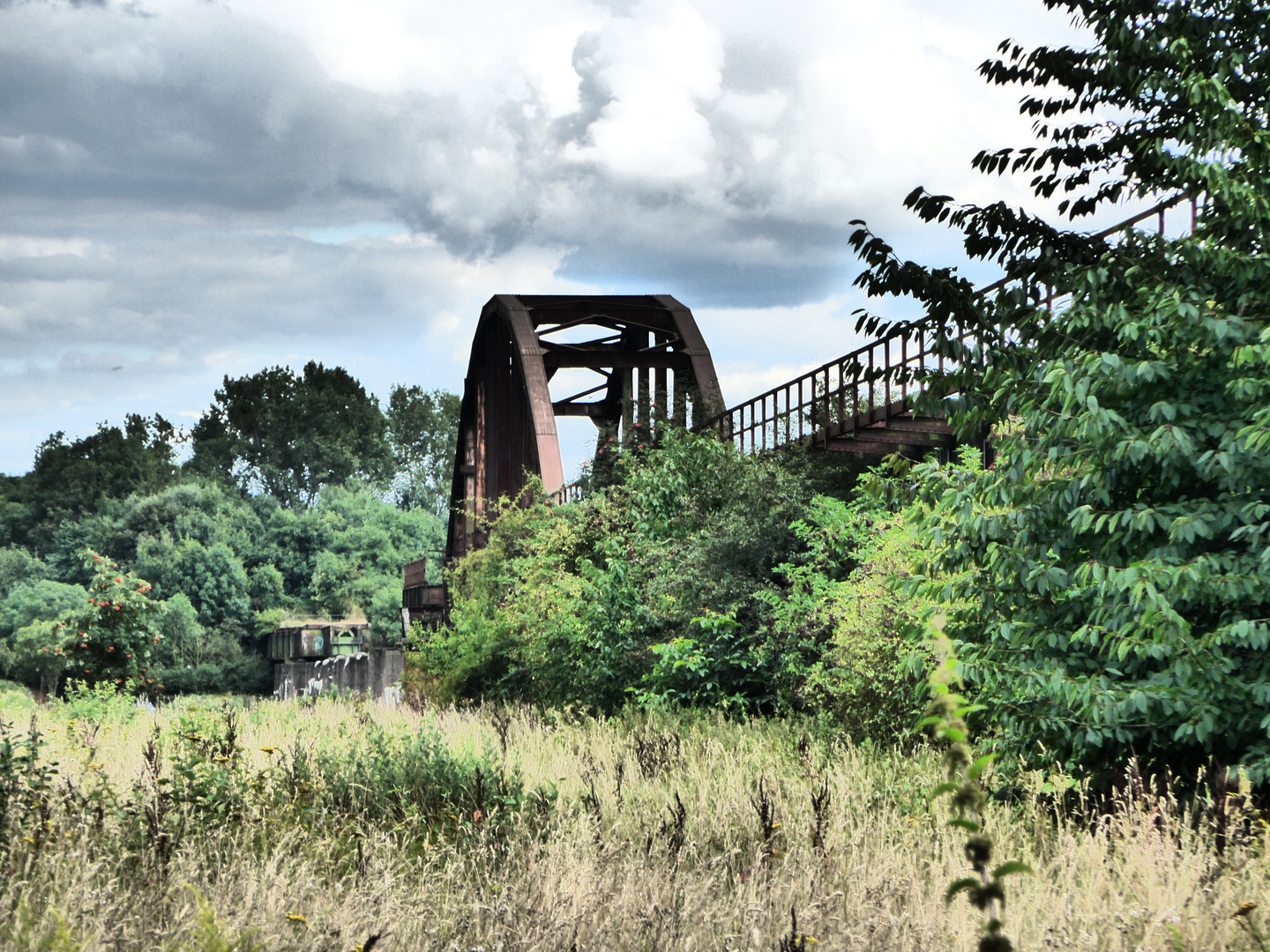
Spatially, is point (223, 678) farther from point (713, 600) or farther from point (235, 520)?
point (713, 600)

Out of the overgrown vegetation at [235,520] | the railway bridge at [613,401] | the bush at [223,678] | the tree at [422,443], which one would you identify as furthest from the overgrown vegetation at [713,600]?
the tree at [422,443]

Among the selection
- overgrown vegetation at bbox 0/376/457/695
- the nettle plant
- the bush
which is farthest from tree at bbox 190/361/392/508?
the nettle plant

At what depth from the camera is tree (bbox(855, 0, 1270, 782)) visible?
5.55m

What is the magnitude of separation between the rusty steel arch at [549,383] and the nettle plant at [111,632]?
6.48 metres

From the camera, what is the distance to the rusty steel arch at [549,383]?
21234mm

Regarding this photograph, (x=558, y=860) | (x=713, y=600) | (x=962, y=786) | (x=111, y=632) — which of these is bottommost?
(x=558, y=860)

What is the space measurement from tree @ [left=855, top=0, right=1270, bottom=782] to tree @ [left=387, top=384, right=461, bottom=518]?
7354cm

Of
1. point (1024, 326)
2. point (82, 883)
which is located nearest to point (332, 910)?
point (82, 883)

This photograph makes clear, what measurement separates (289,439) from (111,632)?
2306 inches

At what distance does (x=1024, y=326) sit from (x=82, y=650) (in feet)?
64.2

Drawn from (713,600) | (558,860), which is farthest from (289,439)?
(558,860)

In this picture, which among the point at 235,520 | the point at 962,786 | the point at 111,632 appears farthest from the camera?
the point at 235,520

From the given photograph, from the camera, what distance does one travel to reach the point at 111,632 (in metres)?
21.2

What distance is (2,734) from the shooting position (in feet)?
23.1
